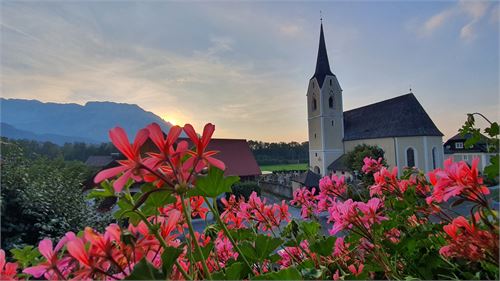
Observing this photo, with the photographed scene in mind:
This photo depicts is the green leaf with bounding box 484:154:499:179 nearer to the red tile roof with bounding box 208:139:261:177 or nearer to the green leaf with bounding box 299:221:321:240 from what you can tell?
the green leaf with bounding box 299:221:321:240

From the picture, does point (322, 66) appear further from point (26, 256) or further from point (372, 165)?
point (26, 256)

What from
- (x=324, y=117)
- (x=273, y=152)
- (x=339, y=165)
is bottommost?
(x=339, y=165)

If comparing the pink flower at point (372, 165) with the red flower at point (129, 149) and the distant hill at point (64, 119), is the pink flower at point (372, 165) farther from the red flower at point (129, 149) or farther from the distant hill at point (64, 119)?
the distant hill at point (64, 119)

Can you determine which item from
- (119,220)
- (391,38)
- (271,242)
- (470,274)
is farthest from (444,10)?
(119,220)

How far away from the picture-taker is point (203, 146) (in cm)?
29

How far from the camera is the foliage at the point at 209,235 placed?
255 millimetres

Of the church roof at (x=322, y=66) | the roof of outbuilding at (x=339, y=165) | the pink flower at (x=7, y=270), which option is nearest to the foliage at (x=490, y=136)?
the pink flower at (x=7, y=270)

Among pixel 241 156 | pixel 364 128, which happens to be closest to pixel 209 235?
pixel 241 156

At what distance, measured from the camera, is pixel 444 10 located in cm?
96

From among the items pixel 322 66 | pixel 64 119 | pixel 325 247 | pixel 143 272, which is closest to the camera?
pixel 143 272

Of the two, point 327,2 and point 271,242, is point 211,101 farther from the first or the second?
point 271,242

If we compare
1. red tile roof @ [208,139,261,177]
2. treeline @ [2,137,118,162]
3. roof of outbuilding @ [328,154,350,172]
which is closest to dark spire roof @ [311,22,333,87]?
roof of outbuilding @ [328,154,350,172]

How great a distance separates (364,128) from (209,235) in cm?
1821

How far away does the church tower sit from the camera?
55.6ft
